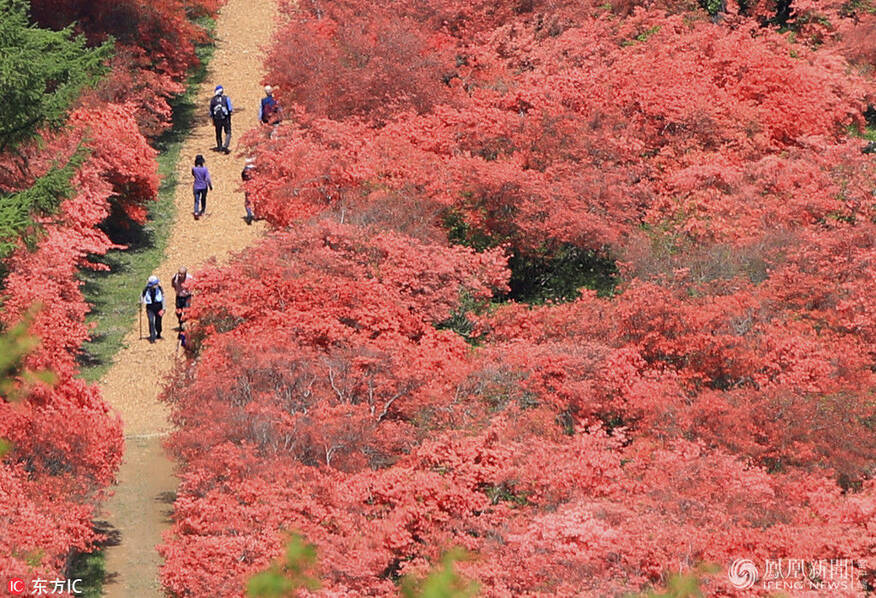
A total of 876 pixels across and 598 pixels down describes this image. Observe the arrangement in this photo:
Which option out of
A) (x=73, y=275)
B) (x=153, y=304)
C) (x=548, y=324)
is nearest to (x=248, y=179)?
(x=73, y=275)

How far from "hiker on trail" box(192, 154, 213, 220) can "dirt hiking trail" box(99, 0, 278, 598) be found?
0.69 feet

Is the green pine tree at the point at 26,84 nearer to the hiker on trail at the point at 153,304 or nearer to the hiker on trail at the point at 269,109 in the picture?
the hiker on trail at the point at 153,304

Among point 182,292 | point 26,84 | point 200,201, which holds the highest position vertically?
point 26,84

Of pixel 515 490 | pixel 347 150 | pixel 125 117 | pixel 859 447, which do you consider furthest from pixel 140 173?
pixel 859 447

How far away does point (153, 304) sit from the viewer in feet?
72.7

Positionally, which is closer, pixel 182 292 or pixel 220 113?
pixel 182 292

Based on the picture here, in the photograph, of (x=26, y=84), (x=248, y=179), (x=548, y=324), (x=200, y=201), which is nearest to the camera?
(x=548, y=324)

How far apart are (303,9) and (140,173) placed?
897 cm

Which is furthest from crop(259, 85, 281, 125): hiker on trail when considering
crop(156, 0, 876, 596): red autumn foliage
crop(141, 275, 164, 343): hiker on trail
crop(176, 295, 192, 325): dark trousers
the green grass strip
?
crop(176, 295, 192, 325): dark trousers

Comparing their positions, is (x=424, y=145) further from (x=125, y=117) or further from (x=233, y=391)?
(x=233, y=391)

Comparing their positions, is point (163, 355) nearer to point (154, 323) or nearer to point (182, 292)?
point (154, 323)

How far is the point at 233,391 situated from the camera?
702 inches

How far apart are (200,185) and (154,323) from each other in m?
4.78

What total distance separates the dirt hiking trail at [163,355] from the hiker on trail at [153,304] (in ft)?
0.65
